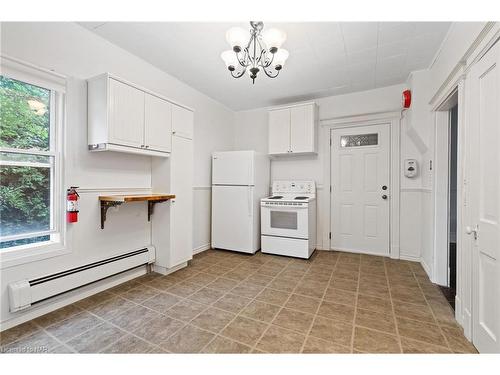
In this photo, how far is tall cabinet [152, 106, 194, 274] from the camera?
2.87 m

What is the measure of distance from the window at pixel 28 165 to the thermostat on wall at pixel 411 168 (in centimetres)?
431

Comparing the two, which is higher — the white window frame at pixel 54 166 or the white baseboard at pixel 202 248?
the white window frame at pixel 54 166

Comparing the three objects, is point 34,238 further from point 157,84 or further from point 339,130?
point 339,130

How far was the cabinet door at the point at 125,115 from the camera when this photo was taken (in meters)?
2.22

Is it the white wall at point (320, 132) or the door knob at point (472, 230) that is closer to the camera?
the door knob at point (472, 230)

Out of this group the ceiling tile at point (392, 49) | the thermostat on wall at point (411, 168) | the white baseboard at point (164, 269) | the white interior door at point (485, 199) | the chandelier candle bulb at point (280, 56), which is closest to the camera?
the white interior door at point (485, 199)

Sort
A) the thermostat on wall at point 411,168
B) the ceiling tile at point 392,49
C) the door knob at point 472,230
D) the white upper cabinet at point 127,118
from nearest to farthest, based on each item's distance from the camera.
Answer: the door knob at point 472,230, the white upper cabinet at point 127,118, the ceiling tile at point 392,49, the thermostat on wall at point 411,168

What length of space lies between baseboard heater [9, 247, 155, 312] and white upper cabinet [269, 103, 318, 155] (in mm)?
2611

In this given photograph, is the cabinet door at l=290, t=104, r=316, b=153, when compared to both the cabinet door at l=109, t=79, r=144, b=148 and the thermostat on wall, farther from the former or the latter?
the cabinet door at l=109, t=79, r=144, b=148

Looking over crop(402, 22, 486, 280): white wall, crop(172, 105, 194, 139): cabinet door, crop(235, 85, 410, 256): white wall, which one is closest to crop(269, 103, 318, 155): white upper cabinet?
crop(235, 85, 410, 256): white wall

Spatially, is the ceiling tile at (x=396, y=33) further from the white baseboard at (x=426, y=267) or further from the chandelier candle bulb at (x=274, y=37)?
the white baseboard at (x=426, y=267)

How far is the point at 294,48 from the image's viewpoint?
100.0 inches

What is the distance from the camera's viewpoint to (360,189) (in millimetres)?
3822

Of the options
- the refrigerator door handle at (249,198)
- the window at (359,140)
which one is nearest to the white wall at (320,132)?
the window at (359,140)
